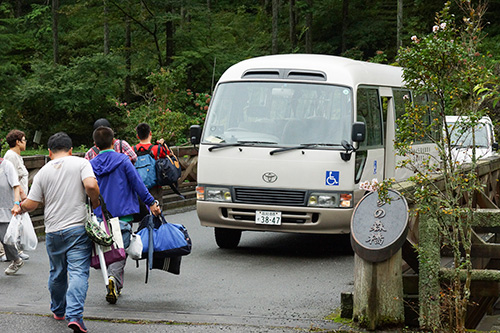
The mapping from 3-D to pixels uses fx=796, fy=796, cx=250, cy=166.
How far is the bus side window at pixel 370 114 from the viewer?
11711 mm

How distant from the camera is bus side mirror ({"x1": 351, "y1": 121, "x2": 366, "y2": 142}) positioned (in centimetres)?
1069

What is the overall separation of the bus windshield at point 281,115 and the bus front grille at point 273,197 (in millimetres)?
670

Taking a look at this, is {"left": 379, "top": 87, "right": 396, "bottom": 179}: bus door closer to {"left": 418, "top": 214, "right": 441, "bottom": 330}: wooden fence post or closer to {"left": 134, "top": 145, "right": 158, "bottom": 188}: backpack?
{"left": 134, "top": 145, "right": 158, "bottom": 188}: backpack


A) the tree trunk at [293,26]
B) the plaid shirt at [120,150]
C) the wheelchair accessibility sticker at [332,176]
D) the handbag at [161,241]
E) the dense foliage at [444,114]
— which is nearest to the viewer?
the dense foliage at [444,114]

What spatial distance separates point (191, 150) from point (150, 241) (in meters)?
11.6

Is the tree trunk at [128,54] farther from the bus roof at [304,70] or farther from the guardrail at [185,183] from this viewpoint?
the bus roof at [304,70]

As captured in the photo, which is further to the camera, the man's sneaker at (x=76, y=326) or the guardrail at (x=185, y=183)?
the guardrail at (x=185, y=183)

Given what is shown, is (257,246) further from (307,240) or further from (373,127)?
(373,127)

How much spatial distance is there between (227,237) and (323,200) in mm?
1993

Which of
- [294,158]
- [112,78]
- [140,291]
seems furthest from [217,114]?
[112,78]

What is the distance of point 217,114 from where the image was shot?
38.2 ft

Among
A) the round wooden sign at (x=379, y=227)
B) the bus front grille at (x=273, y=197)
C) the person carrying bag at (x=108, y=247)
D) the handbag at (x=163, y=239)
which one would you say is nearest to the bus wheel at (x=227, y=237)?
the bus front grille at (x=273, y=197)

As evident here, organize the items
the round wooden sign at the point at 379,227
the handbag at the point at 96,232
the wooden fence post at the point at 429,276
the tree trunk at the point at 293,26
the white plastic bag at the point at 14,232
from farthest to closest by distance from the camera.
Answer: the tree trunk at the point at 293,26 → the white plastic bag at the point at 14,232 → the handbag at the point at 96,232 → the round wooden sign at the point at 379,227 → the wooden fence post at the point at 429,276

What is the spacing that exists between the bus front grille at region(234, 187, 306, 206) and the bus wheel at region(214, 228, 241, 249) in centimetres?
118
